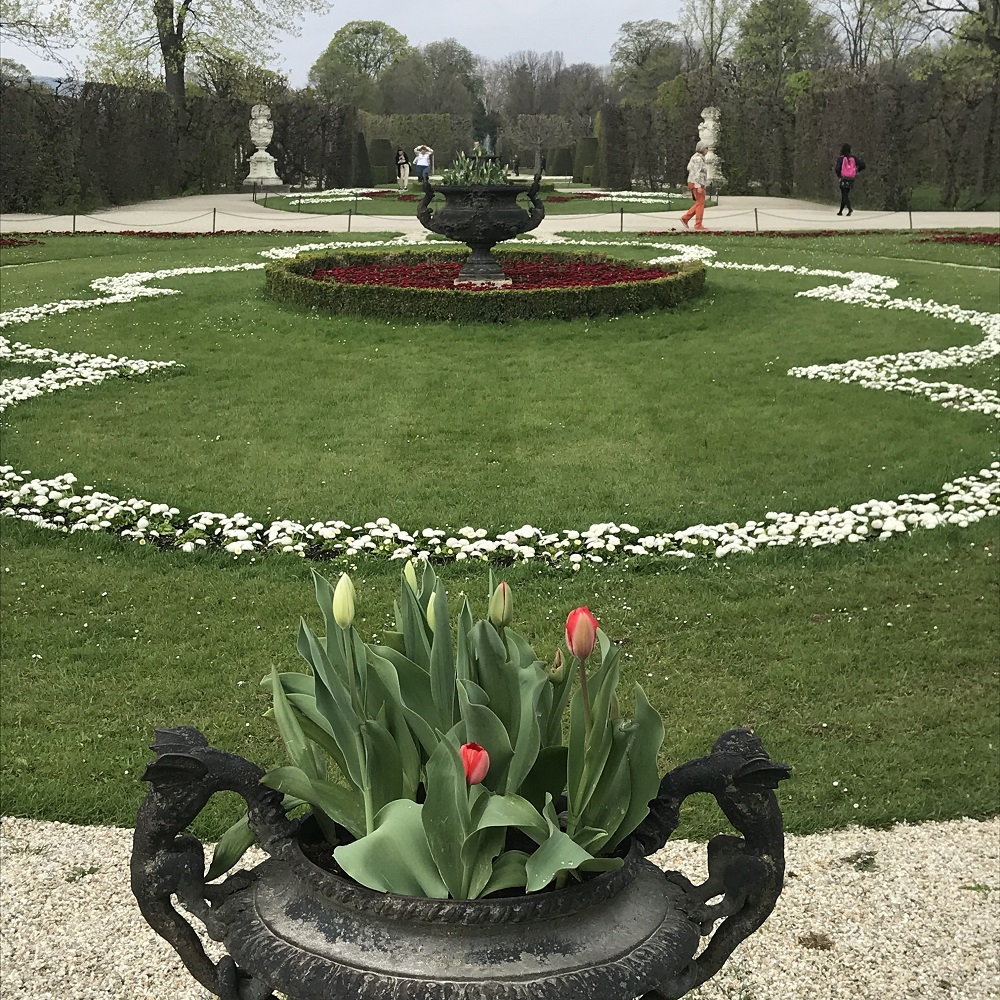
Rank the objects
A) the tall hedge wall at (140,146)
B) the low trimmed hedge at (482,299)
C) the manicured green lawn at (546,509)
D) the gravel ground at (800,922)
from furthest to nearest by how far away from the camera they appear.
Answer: the tall hedge wall at (140,146) < the low trimmed hedge at (482,299) < the manicured green lawn at (546,509) < the gravel ground at (800,922)

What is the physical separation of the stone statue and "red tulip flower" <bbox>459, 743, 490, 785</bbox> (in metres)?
35.2

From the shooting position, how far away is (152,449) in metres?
8.21

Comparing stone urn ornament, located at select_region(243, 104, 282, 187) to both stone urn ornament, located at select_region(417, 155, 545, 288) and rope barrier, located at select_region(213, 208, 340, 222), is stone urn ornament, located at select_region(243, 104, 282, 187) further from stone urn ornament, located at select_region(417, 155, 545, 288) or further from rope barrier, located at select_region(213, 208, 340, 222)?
stone urn ornament, located at select_region(417, 155, 545, 288)

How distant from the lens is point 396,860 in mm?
1713

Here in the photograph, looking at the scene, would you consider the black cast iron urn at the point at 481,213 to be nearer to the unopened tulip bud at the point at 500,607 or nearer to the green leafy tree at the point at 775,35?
the unopened tulip bud at the point at 500,607

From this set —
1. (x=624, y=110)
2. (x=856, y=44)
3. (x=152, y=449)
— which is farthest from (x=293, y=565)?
(x=856, y=44)

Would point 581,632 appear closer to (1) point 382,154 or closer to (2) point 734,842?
(2) point 734,842

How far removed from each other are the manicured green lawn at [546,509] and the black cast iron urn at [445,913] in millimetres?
1885

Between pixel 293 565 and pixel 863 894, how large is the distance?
3.63 m

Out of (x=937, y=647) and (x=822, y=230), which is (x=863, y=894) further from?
(x=822, y=230)

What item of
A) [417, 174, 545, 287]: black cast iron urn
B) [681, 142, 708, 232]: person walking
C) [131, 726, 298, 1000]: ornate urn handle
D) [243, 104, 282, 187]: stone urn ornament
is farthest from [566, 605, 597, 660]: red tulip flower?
[243, 104, 282, 187]: stone urn ornament

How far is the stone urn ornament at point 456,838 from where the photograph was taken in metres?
1.65

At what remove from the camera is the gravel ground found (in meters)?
2.95

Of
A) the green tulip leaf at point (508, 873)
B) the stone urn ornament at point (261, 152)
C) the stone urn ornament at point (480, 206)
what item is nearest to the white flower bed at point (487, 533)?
the green tulip leaf at point (508, 873)
